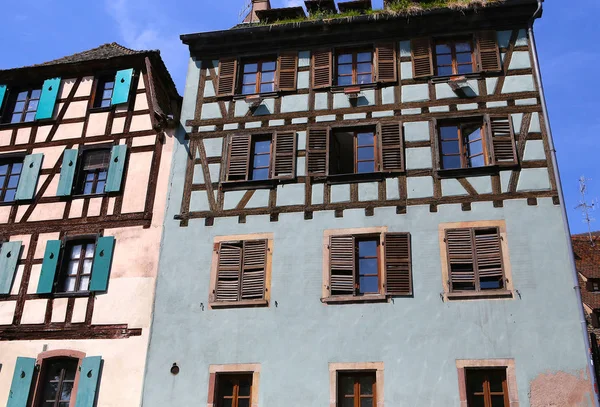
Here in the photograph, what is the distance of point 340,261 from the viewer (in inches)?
544

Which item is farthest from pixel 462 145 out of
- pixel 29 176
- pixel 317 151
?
pixel 29 176

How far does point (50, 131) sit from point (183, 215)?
4593mm

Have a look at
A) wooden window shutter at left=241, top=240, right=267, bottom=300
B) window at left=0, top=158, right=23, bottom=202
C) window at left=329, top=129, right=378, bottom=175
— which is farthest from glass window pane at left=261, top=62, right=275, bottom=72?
window at left=0, top=158, right=23, bottom=202

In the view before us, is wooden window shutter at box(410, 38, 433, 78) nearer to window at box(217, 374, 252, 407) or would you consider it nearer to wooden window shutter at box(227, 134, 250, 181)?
wooden window shutter at box(227, 134, 250, 181)

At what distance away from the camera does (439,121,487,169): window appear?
14594 millimetres

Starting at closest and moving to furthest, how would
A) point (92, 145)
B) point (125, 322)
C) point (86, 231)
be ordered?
point (125, 322)
point (86, 231)
point (92, 145)

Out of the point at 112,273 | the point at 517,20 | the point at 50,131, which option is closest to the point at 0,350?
the point at 112,273

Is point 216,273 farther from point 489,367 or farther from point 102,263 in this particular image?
point 489,367

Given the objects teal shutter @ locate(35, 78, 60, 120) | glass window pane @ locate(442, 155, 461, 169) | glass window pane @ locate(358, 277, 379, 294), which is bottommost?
glass window pane @ locate(358, 277, 379, 294)

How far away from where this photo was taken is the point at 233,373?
13289 millimetres

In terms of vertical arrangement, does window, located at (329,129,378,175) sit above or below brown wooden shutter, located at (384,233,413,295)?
above

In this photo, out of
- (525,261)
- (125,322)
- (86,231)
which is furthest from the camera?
(86,231)

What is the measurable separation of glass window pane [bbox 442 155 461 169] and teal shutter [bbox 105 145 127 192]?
7094 millimetres

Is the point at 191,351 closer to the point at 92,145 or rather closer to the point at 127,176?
the point at 127,176
